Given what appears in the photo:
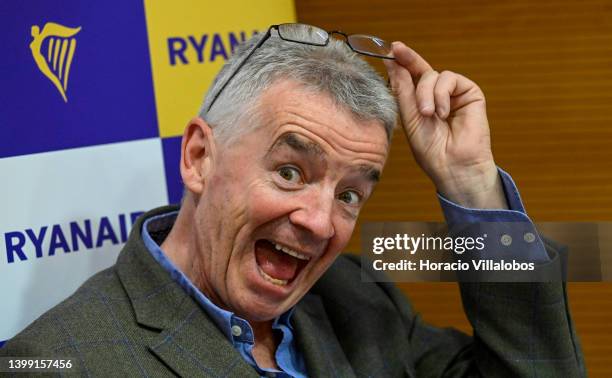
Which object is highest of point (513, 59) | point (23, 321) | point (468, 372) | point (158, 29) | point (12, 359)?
point (158, 29)

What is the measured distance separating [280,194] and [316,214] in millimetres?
78

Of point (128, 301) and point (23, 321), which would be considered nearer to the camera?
point (128, 301)

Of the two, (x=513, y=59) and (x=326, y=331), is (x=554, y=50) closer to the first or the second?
(x=513, y=59)

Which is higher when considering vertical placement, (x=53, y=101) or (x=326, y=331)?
(x=53, y=101)

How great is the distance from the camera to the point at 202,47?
2.14 m

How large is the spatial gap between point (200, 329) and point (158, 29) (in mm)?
818

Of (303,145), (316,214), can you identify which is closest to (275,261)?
(316,214)

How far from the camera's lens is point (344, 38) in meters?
1.78

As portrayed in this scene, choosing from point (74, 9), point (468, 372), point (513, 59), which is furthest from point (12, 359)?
point (513, 59)

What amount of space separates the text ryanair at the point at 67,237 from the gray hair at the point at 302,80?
46cm

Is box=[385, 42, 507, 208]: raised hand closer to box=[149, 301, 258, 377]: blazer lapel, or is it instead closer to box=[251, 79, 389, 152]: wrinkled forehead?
box=[251, 79, 389, 152]: wrinkled forehead

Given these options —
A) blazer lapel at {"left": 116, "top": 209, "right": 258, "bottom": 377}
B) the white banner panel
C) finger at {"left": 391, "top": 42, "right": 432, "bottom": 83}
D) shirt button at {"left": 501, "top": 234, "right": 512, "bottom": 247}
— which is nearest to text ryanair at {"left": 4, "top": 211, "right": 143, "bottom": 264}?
the white banner panel

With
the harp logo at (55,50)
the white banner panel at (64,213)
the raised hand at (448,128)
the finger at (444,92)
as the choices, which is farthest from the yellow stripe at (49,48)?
the finger at (444,92)

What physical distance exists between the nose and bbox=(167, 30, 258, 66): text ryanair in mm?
692
